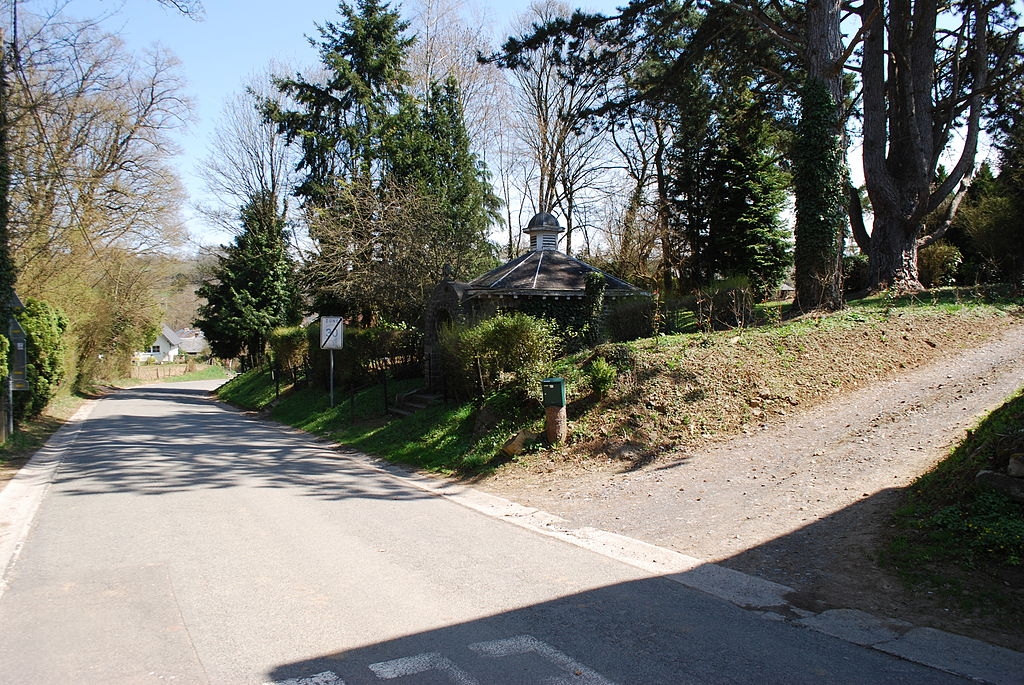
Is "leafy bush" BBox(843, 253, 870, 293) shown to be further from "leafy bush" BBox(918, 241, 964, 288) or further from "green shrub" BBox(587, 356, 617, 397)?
"green shrub" BBox(587, 356, 617, 397)

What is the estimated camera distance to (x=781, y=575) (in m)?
6.21

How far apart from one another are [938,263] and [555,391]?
55.6 ft

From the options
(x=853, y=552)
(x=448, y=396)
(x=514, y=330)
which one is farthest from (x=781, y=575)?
(x=448, y=396)

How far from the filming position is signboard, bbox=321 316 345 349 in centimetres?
2241

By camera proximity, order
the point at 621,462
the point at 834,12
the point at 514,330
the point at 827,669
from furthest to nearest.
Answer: the point at 834,12
the point at 514,330
the point at 621,462
the point at 827,669

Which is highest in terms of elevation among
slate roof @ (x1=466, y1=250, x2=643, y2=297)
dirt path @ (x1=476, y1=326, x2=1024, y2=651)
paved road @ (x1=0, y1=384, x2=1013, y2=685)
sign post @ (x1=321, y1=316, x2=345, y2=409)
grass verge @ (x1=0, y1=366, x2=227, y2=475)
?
slate roof @ (x1=466, y1=250, x2=643, y2=297)

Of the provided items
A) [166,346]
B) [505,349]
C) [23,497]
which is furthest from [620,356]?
[166,346]

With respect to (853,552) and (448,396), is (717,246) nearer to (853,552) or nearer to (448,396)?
(448,396)

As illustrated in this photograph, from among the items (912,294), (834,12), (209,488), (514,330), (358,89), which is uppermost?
(358,89)

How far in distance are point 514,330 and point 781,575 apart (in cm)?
824

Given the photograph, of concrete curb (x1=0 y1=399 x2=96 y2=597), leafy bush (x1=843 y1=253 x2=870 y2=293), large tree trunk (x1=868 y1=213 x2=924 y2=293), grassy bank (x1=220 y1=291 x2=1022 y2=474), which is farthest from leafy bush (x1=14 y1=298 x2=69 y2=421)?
leafy bush (x1=843 y1=253 x2=870 y2=293)

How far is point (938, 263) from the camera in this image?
2231cm

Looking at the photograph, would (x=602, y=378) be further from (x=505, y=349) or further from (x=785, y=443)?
(x=785, y=443)

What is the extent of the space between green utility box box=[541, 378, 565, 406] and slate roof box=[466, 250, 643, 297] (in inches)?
286
